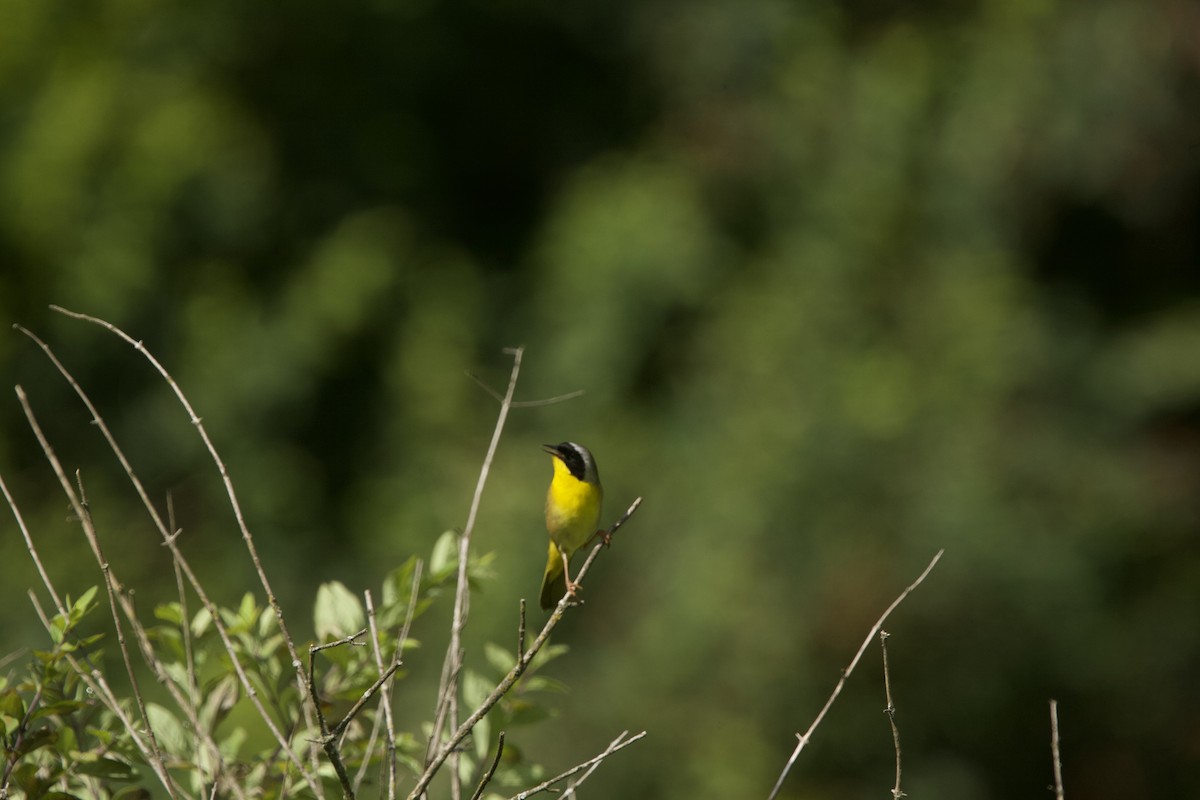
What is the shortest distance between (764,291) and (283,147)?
4186mm

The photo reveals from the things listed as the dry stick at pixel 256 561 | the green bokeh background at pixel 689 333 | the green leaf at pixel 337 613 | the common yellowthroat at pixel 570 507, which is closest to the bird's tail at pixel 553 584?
the common yellowthroat at pixel 570 507

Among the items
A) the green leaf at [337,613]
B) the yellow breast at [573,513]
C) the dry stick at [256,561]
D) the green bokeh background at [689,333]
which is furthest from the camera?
the green bokeh background at [689,333]

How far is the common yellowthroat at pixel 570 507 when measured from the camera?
15.1 ft

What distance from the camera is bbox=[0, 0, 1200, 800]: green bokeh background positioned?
8.29 meters

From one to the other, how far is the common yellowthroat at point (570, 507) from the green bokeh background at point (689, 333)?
3516 millimetres

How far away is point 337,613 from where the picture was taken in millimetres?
2785

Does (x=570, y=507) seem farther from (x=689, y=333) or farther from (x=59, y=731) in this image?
(x=689, y=333)

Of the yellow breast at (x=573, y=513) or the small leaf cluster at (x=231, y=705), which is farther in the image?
the yellow breast at (x=573, y=513)

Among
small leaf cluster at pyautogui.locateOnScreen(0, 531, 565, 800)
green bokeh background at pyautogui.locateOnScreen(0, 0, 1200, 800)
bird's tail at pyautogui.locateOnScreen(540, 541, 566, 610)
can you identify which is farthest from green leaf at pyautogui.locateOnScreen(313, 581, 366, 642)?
green bokeh background at pyautogui.locateOnScreen(0, 0, 1200, 800)

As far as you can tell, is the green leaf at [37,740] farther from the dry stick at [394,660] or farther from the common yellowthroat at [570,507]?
the common yellowthroat at [570,507]

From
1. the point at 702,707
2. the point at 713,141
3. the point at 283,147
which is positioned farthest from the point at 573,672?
the point at 283,147

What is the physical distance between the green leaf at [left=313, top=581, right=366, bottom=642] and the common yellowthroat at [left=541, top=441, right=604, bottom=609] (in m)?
1.70

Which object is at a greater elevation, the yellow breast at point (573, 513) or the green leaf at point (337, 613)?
the green leaf at point (337, 613)

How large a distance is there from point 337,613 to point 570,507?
1.88m
